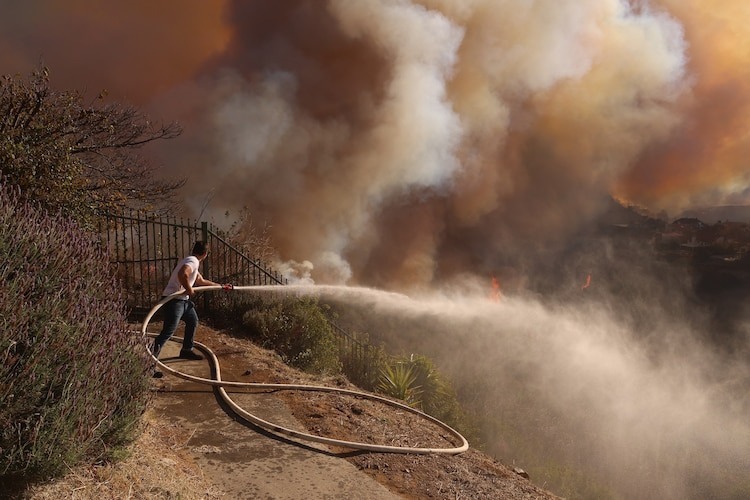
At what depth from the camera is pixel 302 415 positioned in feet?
18.0

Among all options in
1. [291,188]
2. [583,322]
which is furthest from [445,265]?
[291,188]

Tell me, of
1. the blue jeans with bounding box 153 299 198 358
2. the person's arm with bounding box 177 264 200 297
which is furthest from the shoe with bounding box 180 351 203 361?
the person's arm with bounding box 177 264 200 297

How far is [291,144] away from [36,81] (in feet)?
32.7

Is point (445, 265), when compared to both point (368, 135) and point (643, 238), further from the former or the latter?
point (643, 238)

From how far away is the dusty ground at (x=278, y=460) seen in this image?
11.7 feet

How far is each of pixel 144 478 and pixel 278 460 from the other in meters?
1.22

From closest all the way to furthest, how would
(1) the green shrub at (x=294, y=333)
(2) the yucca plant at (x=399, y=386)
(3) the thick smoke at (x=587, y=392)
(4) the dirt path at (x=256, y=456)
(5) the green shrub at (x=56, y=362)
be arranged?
(5) the green shrub at (x=56, y=362)
(4) the dirt path at (x=256, y=456)
(1) the green shrub at (x=294, y=333)
(2) the yucca plant at (x=399, y=386)
(3) the thick smoke at (x=587, y=392)

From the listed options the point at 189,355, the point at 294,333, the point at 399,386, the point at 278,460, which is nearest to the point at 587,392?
the point at 399,386

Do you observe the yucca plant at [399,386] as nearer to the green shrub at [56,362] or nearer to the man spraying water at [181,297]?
the man spraying water at [181,297]

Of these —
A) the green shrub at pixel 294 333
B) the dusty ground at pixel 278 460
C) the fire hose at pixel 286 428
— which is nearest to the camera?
Answer: the dusty ground at pixel 278 460

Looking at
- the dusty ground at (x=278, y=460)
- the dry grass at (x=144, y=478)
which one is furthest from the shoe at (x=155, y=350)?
the dry grass at (x=144, y=478)

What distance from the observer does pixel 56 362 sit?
307cm

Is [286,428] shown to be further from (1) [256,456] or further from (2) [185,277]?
(2) [185,277]

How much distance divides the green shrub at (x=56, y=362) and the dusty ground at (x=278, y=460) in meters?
0.29
